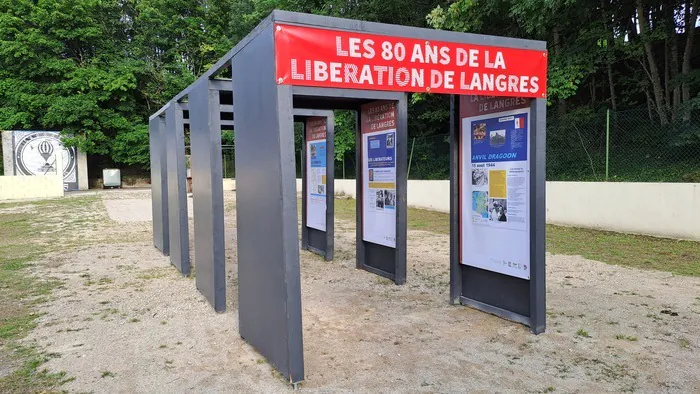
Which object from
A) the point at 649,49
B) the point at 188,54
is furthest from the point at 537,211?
the point at 188,54

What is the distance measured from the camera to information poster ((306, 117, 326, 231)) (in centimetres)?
853

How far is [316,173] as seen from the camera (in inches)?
347

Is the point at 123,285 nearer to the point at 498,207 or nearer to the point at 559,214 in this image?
the point at 498,207

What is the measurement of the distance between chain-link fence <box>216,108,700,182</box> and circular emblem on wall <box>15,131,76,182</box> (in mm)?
28163

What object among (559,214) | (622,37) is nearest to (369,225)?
(559,214)

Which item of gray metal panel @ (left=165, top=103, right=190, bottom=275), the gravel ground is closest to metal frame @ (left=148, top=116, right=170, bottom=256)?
gray metal panel @ (left=165, top=103, right=190, bottom=275)

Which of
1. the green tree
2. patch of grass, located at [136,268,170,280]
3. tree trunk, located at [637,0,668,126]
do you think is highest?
the green tree

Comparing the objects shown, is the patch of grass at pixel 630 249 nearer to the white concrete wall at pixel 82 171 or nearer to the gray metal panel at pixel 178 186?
the gray metal panel at pixel 178 186

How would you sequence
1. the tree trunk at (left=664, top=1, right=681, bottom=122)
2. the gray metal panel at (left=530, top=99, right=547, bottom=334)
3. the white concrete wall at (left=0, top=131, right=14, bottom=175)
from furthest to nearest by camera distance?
1. the white concrete wall at (left=0, top=131, right=14, bottom=175)
2. the tree trunk at (left=664, top=1, right=681, bottom=122)
3. the gray metal panel at (left=530, top=99, right=547, bottom=334)

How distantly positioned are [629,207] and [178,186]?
8.24m

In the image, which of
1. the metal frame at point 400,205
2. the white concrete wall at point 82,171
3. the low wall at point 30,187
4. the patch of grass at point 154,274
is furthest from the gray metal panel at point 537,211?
the white concrete wall at point 82,171

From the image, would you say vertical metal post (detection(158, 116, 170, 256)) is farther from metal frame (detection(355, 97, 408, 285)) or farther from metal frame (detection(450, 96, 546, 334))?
metal frame (detection(450, 96, 546, 334))

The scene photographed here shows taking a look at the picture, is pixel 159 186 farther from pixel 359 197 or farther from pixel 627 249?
pixel 627 249

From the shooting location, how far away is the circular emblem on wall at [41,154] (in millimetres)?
28531
